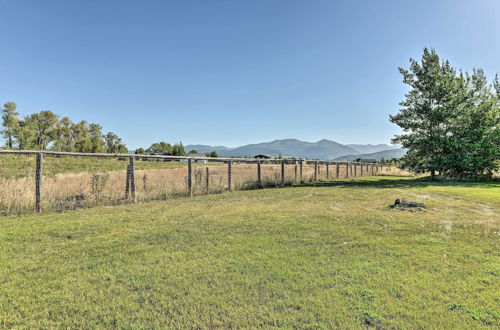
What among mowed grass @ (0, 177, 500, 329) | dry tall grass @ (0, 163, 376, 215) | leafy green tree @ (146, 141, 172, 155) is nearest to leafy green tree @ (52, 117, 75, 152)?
leafy green tree @ (146, 141, 172, 155)

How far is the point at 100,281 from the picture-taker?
283cm

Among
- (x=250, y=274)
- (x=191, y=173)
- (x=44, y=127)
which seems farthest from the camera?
(x=44, y=127)

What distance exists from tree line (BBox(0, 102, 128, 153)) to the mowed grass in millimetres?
50703

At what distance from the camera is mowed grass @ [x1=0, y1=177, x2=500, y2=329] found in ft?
7.25

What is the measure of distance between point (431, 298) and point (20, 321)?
3573mm

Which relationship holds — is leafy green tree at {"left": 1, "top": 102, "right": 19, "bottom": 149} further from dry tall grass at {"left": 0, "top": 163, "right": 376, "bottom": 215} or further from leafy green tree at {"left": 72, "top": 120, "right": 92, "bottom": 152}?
dry tall grass at {"left": 0, "top": 163, "right": 376, "bottom": 215}

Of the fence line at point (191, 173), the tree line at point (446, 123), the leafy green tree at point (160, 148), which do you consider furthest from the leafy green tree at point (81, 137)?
the tree line at point (446, 123)

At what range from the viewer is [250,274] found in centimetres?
297

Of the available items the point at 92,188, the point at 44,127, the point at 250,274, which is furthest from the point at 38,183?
the point at 44,127

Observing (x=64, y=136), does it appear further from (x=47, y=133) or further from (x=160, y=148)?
(x=160, y=148)

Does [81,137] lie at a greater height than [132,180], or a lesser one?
greater

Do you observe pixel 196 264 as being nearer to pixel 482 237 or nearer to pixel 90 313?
pixel 90 313

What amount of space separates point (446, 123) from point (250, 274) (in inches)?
864

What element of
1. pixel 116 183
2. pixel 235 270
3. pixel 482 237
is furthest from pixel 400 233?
pixel 116 183
